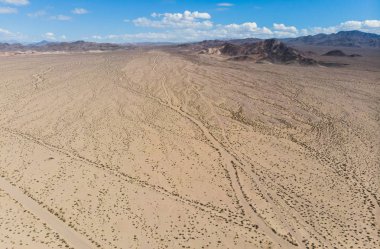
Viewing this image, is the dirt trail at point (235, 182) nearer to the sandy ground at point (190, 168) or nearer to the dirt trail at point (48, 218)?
the sandy ground at point (190, 168)

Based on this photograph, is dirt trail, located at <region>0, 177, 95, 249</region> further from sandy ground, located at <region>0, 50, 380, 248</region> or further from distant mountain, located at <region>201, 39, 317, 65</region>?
distant mountain, located at <region>201, 39, 317, 65</region>

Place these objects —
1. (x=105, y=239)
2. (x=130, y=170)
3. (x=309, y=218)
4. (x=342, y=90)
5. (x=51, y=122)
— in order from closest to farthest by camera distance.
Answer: (x=105, y=239) → (x=309, y=218) → (x=130, y=170) → (x=51, y=122) → (x=342, y=90)

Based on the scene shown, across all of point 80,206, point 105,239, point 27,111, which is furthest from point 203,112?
point 105,239

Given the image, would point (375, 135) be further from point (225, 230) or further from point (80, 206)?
point (80, 206)

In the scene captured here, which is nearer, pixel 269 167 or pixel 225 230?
pixel 225 230

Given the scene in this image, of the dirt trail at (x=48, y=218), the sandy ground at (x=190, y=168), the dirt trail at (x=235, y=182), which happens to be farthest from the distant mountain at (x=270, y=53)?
the dirt trail at (x=48, y=218)

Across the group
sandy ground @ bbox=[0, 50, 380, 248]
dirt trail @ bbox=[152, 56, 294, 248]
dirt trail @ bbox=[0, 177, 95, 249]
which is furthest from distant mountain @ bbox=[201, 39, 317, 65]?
dirt trail @ bbox=[0, 177, 95, 249]

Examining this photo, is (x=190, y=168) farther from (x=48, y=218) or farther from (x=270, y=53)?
(x=270, y=53)
